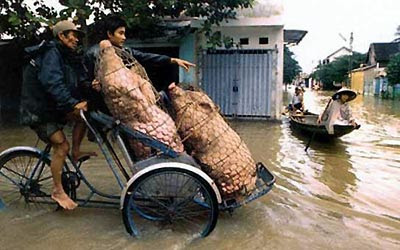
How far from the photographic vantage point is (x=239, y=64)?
1346cm

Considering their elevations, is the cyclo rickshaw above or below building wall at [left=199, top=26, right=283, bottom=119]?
below

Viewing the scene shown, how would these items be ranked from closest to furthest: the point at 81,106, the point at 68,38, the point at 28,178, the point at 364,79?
the point at 81,106 → the point at 68,38 → the point at 28,178 → the point at 364,79

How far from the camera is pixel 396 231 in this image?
4.30 metres

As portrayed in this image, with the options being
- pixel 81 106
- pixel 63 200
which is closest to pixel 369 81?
pixel 63 200

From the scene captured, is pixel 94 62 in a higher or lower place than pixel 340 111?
higher

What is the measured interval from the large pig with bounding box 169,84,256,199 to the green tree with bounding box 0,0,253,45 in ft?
20.2

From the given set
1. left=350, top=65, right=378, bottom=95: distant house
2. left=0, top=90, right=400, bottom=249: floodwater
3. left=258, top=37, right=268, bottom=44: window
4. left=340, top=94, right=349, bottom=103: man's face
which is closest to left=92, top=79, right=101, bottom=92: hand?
left=0, top=90, right=400, bottom=249: floodwater

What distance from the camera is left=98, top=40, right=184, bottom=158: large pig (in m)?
3.78

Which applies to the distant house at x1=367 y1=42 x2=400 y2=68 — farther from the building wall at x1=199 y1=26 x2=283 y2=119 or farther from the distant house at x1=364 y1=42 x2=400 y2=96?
the building wall at x1=199 y1=26 x2=283 y2=119

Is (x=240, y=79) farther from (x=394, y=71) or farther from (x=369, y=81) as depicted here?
(x=369, y=81)

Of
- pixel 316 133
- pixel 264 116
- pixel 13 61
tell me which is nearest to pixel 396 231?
pixel 316 133

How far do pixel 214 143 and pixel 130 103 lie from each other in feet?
2.87

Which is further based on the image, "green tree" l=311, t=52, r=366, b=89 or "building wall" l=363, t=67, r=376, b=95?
"green tree" l=311, t=52, r=366, b=89

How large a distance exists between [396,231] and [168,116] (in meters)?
2.58
